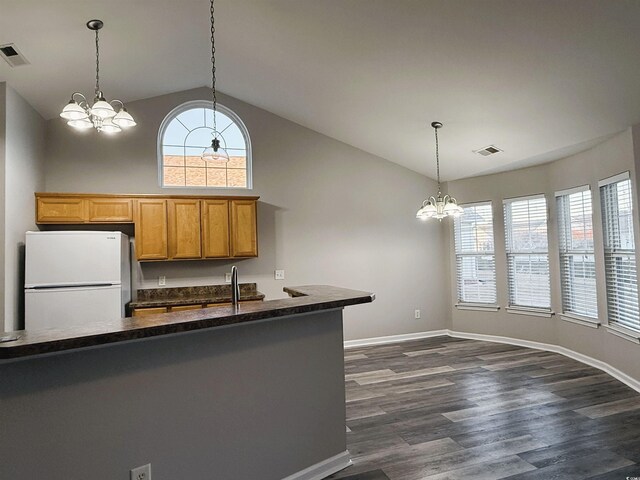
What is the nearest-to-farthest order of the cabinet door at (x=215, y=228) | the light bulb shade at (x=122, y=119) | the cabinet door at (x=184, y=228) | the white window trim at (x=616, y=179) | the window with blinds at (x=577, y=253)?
the light bulb shade at (x=122, y=119)
the white window trim at (x=616, y=179)
the window with blinds at (x=577, y=253)
the cabinet door at (x=184, y=228)
the cabinet door at (x=215, y=228)

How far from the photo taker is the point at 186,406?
1869 millimetres

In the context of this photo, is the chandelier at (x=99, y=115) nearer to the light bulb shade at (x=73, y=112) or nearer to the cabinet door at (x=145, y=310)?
the light bulb shade at (x=73, y=112)

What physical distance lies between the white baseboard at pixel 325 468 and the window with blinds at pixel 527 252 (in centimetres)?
401

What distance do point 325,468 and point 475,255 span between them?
14.5ft

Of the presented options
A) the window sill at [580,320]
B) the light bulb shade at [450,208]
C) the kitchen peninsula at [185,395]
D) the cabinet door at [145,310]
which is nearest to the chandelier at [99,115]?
the kitchen peninsula at [185,395]

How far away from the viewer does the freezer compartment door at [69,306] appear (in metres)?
3.86

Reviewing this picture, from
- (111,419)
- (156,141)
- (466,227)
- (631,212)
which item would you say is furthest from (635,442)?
(156,141)

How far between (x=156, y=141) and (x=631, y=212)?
17.8 feet

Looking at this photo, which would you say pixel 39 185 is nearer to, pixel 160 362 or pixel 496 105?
pixel 160 362

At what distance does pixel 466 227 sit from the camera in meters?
6.08

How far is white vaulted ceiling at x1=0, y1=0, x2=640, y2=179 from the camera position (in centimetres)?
287

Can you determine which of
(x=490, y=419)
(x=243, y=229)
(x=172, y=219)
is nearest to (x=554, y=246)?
(x=490, y=419)

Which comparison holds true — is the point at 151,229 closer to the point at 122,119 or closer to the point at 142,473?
the point at 122,119

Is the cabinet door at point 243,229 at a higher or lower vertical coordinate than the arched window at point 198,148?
lower
